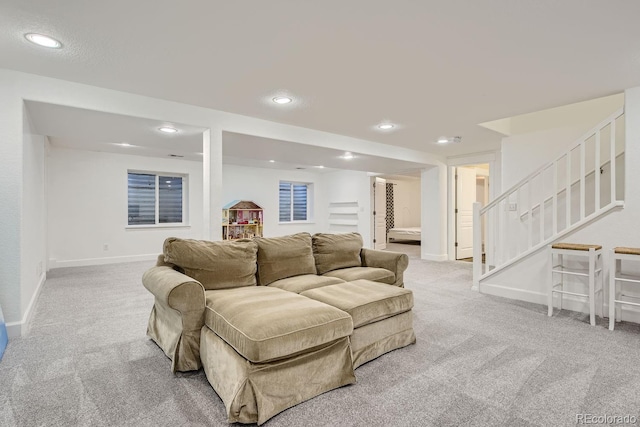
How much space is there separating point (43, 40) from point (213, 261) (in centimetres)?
190

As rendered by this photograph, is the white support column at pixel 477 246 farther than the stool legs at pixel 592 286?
Yes

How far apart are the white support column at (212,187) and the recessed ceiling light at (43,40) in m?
1.58

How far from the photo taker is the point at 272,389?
1.73m

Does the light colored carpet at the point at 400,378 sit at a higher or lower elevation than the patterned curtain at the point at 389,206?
lower

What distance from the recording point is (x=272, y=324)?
5.81 feet

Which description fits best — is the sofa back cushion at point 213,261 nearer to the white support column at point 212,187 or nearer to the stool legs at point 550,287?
the white support column at point 212,187

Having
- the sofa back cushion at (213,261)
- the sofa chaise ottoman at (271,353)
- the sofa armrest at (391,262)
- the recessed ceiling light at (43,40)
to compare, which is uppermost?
the recessed ceiling light at (43,40)

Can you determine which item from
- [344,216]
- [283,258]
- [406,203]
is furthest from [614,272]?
[406,203]

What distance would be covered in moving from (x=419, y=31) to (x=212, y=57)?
59.6 inches

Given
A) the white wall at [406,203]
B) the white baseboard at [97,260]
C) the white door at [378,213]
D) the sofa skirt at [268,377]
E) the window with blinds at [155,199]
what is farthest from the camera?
the white wall at [406,203]

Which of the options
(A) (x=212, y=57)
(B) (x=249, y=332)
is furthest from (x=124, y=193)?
(B) (x=249, y=332)

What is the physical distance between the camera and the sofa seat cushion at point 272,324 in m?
1.70

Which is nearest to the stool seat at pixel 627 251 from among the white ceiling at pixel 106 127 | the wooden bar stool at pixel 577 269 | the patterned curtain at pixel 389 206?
the wooden bar stool at pixel 577 269

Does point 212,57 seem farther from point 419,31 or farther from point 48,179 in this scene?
point 48,179
